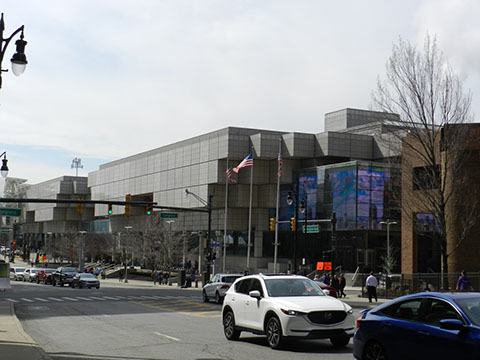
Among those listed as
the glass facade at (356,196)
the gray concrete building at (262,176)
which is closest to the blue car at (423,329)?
the gray concrete building at (262,176)

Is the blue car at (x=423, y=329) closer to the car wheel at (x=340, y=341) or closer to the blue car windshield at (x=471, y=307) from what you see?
the blue car windshield at (x=471, y=307)

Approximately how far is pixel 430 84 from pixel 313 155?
42711 mm

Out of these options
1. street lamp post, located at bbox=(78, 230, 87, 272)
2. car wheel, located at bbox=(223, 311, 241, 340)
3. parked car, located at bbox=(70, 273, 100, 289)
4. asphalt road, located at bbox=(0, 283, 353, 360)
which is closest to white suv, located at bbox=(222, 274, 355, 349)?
car wheel, located at bbox=(223, 311, 241, 340)

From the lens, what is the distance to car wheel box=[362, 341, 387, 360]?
983 centimetres

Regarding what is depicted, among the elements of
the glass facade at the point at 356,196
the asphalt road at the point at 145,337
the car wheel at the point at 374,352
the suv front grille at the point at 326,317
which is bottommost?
the asphalt road at the point at 145,337

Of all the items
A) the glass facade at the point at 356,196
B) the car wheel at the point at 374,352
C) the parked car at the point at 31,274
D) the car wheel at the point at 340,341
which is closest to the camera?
the car wheel at the point at 374,352

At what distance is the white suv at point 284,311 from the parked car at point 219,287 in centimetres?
1436

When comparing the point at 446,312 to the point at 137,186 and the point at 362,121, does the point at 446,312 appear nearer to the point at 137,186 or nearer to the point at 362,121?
the point at 362,121

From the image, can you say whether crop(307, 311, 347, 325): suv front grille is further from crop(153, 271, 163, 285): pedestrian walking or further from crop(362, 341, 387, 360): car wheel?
crop(153, 271, 163, 285): pedestrian walking

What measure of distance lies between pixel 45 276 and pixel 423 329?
182 ft

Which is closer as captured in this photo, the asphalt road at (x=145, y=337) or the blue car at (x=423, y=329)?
the blue car at (x=423, y=329)

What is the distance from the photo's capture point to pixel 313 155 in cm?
7694

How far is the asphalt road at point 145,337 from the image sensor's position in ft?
43.1

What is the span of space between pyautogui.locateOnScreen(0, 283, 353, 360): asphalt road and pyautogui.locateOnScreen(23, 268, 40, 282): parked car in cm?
3873
